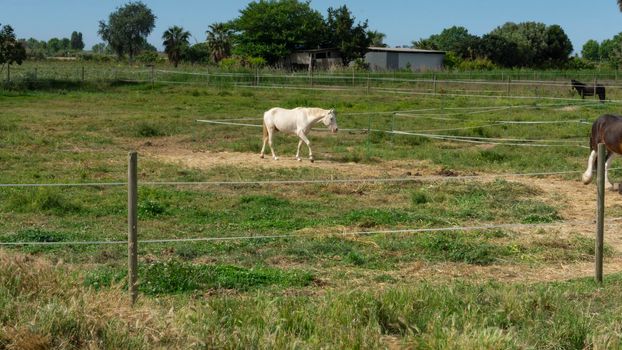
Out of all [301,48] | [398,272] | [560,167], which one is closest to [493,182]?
[560,167]

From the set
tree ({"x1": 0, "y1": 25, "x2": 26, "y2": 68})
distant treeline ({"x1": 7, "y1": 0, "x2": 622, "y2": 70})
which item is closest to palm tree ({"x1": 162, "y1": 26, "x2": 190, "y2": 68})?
distant treeline ({"x1": 7, "y1": 0, "x2": 622, "y2": 70})

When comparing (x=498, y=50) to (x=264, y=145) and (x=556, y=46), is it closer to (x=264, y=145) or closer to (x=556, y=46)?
(x=556, y=46)

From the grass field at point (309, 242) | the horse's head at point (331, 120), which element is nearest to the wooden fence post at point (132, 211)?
the grass field at point (309, 242)

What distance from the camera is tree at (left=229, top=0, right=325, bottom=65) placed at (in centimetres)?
6738

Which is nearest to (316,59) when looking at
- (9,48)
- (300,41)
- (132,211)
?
(300,41)

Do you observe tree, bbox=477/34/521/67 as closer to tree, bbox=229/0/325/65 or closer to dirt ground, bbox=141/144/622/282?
tree, bbox=229/0/325/65

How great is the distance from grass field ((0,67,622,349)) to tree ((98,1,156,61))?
8558cm

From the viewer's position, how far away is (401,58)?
70375mm

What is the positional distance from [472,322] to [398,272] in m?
2.64

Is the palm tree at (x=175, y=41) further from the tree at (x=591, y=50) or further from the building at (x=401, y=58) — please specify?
the tree at (x=591, y=50)

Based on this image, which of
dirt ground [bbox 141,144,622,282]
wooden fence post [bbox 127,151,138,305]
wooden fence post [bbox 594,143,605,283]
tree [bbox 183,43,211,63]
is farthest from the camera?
tree [bbox 183,43,211,63]

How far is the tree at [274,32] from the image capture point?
221 ft

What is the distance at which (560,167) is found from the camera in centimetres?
1606

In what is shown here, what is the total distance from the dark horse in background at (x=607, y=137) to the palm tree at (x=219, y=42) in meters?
66.4
